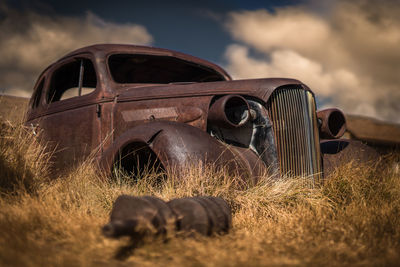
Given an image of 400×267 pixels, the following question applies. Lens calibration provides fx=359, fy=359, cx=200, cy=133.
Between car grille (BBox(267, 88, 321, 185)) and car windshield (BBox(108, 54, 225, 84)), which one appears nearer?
car grille (BBox(267, 88, 321, 185))

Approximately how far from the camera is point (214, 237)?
1854 millimetres

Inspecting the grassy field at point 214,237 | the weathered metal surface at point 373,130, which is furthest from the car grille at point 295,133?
the weathered metal surface at point 373,130

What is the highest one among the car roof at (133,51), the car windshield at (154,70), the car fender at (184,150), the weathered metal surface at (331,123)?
the car roof at (133,51)

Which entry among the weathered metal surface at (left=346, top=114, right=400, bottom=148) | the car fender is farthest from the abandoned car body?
the weathered metal surface at (left=346, top=114, right=400, bottom=148)

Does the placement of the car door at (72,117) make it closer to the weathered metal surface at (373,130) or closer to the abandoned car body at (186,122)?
the abandoned car body at (186,122)

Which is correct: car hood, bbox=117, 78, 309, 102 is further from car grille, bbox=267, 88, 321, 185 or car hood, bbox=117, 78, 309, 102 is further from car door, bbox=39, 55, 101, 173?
car door, bbox=39, 55, 101, 173

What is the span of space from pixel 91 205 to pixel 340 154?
2.59 meters

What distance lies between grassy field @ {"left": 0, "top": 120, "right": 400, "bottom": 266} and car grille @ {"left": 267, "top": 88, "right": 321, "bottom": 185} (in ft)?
0.74

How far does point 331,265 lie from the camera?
4.80 feet

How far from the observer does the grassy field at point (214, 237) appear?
4.88ft

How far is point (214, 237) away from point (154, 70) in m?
2.82

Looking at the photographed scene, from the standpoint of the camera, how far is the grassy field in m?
1.49

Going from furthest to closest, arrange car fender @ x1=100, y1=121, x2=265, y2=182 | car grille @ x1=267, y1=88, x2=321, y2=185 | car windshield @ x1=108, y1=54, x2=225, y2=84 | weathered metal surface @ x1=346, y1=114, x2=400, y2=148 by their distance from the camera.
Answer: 1. weathered metal surface @ x1=346, y1=114, x2=400, y2=148
2. car windshield @ x1=108, y1=54, x2=225, y2=84
3. car grille @ x1=267, y1=88, x2=321, y2=185
4. car fender @ x1=100, y1=121, x2=265, y2=182

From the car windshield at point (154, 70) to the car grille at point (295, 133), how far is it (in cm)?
160
